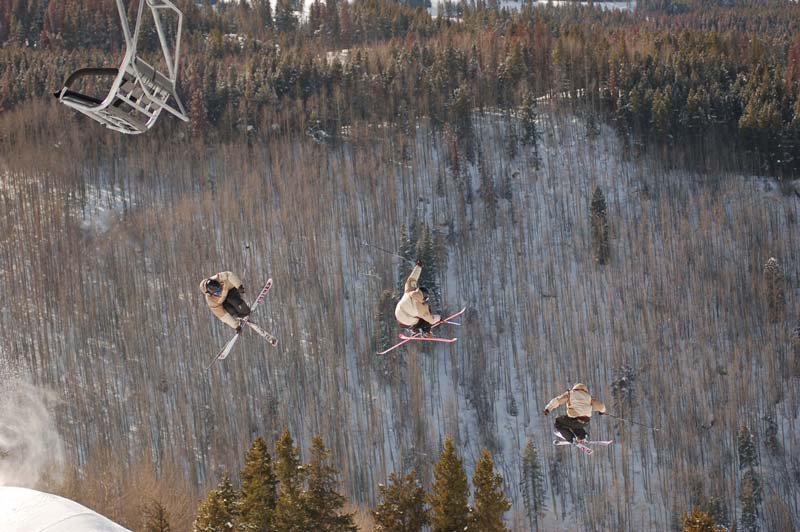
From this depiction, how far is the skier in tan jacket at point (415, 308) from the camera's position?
21.2 m

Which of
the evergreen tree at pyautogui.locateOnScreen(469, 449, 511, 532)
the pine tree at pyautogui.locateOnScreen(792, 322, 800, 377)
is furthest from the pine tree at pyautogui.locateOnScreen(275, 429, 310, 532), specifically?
the pine tree at pyautogui.locateOnScreen(792, 322, 800, 377)

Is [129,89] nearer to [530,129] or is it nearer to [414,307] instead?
[414,307]

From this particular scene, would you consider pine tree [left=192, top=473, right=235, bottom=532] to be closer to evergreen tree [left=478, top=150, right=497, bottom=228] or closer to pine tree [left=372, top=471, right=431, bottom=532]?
pine tree [left=372, top=471, right=431, bottom=532]

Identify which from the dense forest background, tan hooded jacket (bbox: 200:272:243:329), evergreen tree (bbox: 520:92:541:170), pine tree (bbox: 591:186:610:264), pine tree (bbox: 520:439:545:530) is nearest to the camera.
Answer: tan hooded jacket (bbox: 200:272:243:329)

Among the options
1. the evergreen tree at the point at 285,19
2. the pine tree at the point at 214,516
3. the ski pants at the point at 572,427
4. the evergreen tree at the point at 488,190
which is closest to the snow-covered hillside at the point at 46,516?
the pine tree at the point at 214,516

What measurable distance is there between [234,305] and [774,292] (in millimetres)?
42216

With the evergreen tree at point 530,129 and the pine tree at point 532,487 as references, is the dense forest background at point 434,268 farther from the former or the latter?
the evergreen tree at point 530,129

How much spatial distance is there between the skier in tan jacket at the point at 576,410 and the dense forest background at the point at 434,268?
2071 cm

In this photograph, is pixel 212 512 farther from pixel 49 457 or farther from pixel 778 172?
pixel 778 172

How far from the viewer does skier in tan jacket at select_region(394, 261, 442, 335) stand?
69.6 ft

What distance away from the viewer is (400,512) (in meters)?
27.8

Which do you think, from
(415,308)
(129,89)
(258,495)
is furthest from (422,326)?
(258,495)

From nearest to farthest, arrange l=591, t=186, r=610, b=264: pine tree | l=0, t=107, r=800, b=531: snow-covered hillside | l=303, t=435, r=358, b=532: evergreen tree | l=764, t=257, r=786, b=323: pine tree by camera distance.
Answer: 1. l=303, t=435, r=358, b=532: evergreen tree
2. l=0, t=107, r=800, b=531: snow-covered hillside
3. l=764, t=257, r=786, b=323: pine tree
4. l=591, t=186, r=610, b=264: pine tree

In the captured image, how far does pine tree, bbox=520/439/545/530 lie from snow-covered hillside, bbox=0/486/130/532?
88.8 ft
